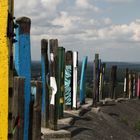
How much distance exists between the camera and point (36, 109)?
741 cm

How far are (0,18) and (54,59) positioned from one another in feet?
27.9

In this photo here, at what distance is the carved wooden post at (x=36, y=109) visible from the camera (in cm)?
708

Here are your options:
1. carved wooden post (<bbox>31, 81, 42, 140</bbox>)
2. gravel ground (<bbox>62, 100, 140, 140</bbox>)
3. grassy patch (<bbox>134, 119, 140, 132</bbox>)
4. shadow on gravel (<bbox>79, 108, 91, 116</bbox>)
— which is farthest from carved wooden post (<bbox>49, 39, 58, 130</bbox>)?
grassy patch (<bbox>134, 119, 140, 132</bbox>)

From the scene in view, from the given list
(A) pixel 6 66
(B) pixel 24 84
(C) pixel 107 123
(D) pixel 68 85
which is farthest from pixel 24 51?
(C) pixel 107 123

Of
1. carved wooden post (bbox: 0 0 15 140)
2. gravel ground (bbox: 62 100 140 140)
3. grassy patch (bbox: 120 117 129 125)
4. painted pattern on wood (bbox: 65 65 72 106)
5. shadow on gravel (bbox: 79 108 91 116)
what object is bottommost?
grassy patch (bbox: 120 117 129 125)

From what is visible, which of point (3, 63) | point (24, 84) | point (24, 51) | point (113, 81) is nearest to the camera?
point (3, 63)

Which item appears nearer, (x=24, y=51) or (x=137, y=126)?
(x=24, y=51)

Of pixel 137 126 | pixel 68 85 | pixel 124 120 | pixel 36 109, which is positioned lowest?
pixel 137 126

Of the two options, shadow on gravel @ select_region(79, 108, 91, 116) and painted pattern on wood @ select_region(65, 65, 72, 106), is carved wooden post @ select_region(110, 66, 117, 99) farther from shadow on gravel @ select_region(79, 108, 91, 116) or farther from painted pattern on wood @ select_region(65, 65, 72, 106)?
painted pattern on wood @ select_region(65, 65, 72, 106)

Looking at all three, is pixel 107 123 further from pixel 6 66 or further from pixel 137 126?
pixel 6 66

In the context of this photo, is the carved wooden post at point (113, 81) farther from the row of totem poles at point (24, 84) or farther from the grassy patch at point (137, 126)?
the row of totem poles at point (24, 84)

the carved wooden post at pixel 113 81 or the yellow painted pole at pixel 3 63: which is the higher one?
the yellow painted pole at pixel 3 63

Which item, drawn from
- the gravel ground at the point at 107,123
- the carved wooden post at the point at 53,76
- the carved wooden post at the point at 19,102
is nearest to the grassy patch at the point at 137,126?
the gravel ground at the point at 107,123

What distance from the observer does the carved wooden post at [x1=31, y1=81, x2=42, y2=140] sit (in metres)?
7.08
